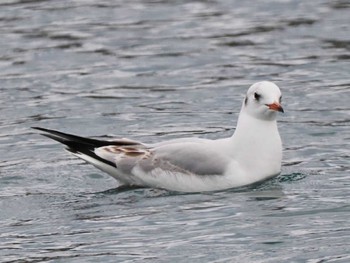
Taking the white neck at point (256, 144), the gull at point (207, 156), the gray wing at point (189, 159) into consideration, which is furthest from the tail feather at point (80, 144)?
the white neck at point (256, 144)

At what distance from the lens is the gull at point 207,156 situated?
12.6 metres

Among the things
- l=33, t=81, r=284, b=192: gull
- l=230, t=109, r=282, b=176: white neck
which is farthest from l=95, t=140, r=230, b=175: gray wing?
l=230, t=109, r=282, b=176: white neck

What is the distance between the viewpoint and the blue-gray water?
11.2 meters

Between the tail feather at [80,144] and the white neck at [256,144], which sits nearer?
the white neck at [256,144]

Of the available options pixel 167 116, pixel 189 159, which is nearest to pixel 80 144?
pixel 189 159

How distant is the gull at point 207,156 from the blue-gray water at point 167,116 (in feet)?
0.47

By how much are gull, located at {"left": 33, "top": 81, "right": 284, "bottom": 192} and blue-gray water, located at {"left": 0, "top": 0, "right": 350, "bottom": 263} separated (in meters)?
0.14

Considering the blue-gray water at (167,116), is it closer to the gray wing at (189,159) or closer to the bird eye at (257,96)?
the gray wing at (189,159)

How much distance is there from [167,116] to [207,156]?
349cm

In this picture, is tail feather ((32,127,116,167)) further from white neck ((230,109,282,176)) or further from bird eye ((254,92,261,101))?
bird eye ((254,92,261,101))

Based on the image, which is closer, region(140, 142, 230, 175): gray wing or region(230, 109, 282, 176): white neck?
region(140, 142, 230, 175): gray wing

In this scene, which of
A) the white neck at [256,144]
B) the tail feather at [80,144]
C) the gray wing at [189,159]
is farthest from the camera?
the tail feather at [80,144]

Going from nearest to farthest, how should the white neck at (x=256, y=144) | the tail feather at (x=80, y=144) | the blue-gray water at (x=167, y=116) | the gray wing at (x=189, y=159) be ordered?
1. the blue-gray water at (x=167, y=116)
2. the gray wing at (x=189, y=159)
3. the white neck at (x=256, y=144)
4. the tail feather at (x=80, y=144)

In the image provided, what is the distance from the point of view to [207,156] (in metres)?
12.6
